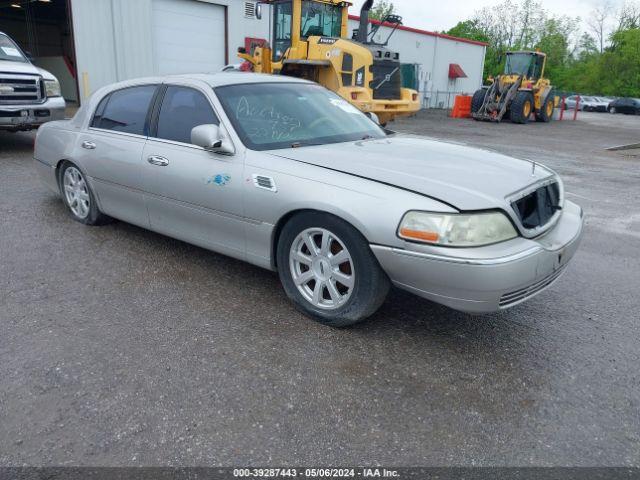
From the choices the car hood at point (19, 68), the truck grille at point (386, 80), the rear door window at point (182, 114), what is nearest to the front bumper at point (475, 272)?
the rear door window at point (182, 114)

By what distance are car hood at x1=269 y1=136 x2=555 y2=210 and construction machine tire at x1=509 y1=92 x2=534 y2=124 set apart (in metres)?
20.2

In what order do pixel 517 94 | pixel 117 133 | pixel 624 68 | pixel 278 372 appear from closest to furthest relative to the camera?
pixel 278 372 → pixel 117 133 → pixel 517 94 → pixel 624 68

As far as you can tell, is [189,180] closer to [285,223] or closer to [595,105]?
[285,223]

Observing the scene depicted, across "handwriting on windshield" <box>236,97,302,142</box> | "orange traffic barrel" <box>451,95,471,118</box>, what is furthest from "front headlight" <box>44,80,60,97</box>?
"orange traffic barrel" <box>451,95,471,118</box>

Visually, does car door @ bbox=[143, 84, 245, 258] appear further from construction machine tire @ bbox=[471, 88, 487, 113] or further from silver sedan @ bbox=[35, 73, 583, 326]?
construction machine tire @ bbox=[471, 88, 487, 113]

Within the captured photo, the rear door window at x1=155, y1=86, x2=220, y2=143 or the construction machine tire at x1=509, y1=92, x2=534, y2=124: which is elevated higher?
the rear door window at x1=155, y1=86, x2=220, y2=143

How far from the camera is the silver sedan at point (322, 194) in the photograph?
296cm

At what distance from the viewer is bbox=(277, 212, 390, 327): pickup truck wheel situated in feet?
10.5

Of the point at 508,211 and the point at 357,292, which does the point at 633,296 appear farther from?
the point at 357,292

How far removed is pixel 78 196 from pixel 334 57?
31.4 ft

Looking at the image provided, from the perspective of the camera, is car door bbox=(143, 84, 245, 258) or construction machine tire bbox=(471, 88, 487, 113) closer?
car door bbox=(143, 84, 245, 258)

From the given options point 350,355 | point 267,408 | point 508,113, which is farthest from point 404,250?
point 508,113

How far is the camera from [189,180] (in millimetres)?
3990

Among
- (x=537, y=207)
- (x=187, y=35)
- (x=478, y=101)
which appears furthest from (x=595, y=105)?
(x=537, y=207)
